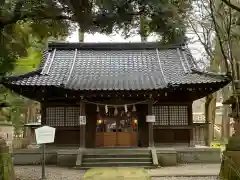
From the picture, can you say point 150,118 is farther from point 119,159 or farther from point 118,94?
point 119,159

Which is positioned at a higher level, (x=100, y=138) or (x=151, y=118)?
(x=151, y=118)

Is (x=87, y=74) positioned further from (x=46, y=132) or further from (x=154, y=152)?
(x=46, y=132)

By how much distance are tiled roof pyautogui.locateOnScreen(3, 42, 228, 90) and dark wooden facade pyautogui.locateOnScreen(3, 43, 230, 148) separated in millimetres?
46

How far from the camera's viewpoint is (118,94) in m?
16.6

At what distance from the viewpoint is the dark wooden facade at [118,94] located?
1645cm

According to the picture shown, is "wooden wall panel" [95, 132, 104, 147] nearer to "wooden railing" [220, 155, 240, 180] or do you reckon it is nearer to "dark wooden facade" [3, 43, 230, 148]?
"dark wooden facade" [3, 43, 230, 148]

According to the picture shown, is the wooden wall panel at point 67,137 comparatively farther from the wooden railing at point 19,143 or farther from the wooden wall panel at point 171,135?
the wooden wall panel at point 171,135

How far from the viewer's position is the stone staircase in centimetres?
1531

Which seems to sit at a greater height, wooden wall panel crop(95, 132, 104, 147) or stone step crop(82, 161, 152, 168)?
wooden wall panel crop(95, 132, 104, 147)

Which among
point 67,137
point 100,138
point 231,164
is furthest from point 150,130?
point 231,164

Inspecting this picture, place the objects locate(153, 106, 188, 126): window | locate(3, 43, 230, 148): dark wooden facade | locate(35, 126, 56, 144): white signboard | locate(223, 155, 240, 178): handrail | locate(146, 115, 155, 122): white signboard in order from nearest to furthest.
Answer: locate(223, 155, 240, 178): handrail < locate(35, 126, 56, 144): white signboard < locate(3, 43, 230, 148): dark wooden facade < locate(146, 115, 155, 122): white signboard < locate(153, 106, 188, 126): window

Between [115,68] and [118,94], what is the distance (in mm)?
2942

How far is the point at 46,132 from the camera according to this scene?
39.2ft

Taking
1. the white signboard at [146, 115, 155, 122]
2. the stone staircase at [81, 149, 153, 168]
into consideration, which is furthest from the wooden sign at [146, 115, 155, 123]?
the stone staircase at [81, 149, 153, 168]
